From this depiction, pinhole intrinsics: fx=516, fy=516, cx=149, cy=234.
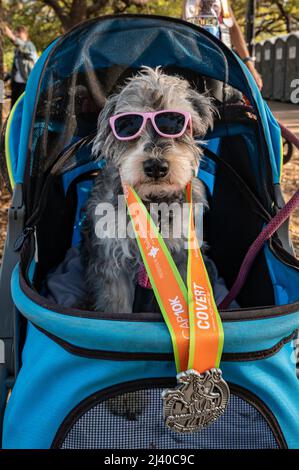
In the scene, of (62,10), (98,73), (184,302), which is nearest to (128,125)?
(98,73)

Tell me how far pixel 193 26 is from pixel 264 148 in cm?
77

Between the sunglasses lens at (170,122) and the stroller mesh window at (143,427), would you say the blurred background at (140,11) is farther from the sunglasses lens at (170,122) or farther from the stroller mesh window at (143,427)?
the stroller mesh window at (143,427)

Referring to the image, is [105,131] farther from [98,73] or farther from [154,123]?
[98,73]

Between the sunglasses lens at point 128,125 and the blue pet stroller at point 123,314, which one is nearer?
the blue pet stroller at point 123,314

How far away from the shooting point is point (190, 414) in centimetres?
158

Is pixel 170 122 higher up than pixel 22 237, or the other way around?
pixel 170 122

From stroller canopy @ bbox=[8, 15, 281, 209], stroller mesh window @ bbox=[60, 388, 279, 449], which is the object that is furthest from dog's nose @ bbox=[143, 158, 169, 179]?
stroller mesh window @ bbox=[60, 388, 279, 449]

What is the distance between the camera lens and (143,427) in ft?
5.48

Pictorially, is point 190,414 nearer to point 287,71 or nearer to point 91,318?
point 91,318

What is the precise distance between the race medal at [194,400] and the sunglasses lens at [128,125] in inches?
52.2

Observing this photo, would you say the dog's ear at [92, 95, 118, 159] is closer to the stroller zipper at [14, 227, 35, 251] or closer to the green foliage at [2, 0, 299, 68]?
the stroller zipper at [14, 227, 35, 251]

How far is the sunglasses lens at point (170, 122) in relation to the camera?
97.7 inches

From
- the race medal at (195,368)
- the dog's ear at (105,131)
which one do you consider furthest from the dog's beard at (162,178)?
the race medal at (195,368)

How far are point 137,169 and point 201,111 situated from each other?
1.89 feet
